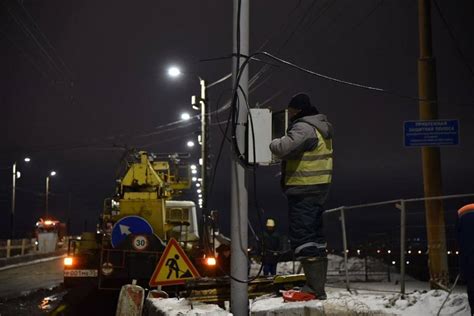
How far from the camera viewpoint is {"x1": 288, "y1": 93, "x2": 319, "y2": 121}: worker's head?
6133mm

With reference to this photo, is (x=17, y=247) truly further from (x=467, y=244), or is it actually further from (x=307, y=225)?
(x=467, y=244)

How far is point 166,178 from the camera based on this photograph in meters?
16.6

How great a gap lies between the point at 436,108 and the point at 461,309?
5.17 meters

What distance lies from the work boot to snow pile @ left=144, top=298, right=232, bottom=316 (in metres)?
1.00

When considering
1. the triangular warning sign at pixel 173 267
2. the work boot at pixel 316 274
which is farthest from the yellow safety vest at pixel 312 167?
the triangular warning sign at pixel 173 267

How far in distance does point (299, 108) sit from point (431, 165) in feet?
15.1

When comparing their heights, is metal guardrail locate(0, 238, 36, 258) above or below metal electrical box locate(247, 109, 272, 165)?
below

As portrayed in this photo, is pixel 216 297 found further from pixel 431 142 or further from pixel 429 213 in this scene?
pixel 431 142

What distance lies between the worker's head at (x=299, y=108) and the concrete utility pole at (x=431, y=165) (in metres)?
4.25

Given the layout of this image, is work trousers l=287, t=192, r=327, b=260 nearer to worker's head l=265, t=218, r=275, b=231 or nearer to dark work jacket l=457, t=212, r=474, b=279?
dark work jacket l=457, t=212, r=474, b=279

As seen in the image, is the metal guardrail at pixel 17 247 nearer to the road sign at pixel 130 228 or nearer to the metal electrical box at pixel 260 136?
the road sign at pixel 130 228

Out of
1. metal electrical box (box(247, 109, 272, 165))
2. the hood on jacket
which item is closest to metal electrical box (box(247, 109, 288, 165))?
metal electrical box (box(247, 109, 272, 165))

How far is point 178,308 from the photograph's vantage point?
5.53m

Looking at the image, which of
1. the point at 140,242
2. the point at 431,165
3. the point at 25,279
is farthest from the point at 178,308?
the point at 25,279
